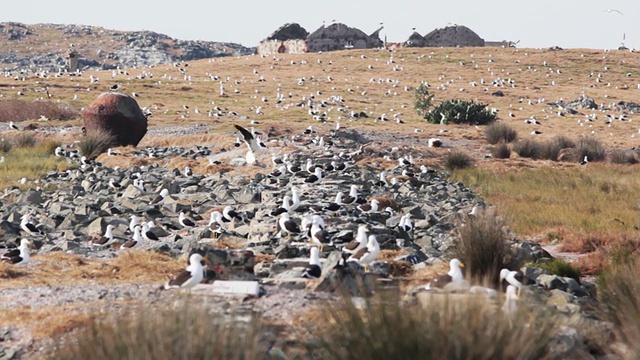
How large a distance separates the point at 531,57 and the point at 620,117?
3417 centimetres

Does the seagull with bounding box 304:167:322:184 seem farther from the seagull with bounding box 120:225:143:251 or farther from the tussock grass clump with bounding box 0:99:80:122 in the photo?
the tussock grass clump with bounding box 0:99:80:122

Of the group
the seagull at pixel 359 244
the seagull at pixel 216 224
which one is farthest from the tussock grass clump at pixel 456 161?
the seagull at pixel 359 244

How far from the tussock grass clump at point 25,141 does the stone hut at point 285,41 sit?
60819 millimetres

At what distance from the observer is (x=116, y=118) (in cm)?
3042

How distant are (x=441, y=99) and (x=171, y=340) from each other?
Result: 50.4m

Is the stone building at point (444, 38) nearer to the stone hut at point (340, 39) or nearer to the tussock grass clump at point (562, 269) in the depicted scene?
the stone hut at point (340, 39)

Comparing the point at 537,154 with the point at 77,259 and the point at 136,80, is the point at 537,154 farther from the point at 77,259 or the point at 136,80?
the point at 136,80

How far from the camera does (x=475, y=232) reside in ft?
32.3

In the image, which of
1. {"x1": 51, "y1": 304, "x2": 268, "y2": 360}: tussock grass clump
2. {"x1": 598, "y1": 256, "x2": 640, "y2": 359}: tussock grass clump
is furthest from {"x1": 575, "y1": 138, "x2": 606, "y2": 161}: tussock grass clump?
{"x1": 51, "y1": 304, "x2": 268, "y2": 360}: tussock grass clump

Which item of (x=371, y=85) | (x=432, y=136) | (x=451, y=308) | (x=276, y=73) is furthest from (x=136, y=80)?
(x=451, y=308)

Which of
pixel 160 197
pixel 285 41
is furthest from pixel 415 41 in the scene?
pixel 160 197

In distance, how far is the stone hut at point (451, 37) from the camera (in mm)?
96562

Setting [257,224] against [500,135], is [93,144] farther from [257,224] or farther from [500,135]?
[500,135]

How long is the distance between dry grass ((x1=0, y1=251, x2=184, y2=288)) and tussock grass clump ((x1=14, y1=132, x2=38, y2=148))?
21.9m
